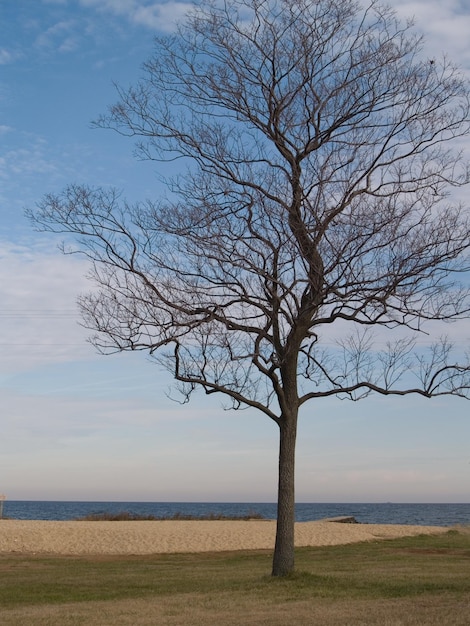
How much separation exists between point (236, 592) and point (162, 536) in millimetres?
16567

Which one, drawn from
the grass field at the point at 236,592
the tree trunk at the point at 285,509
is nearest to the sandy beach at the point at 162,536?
the grass field at the point at 236,592

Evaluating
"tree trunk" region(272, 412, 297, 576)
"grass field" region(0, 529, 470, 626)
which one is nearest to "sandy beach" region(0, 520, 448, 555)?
"grass field" region(0, 529, 470, 626)

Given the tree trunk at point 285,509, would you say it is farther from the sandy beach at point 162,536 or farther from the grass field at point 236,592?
the sandy beach at point 162,536

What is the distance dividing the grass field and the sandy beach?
13.0 feet

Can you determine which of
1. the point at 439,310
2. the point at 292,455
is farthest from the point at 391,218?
the point at 292,455

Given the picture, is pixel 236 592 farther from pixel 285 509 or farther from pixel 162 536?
pixel 162 536

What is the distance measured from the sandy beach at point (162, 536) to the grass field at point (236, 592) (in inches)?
156

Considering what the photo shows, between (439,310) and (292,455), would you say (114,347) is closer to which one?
(292,455)

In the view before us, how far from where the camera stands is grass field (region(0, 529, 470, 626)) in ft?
33.6

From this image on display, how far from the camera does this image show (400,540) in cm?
2892

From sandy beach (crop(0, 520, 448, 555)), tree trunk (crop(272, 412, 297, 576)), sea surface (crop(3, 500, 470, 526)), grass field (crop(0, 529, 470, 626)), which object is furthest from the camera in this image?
sea surface (crop(3, 500, 470, 526))

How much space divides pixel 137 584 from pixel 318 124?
9.20 m

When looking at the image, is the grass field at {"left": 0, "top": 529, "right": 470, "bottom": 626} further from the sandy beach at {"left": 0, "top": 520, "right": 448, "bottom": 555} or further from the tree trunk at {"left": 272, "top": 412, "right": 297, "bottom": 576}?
the sandy beach at {"left": 0, "top": 520, "right": 448, "bottom": 555}

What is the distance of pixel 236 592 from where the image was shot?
12781 millimetres
